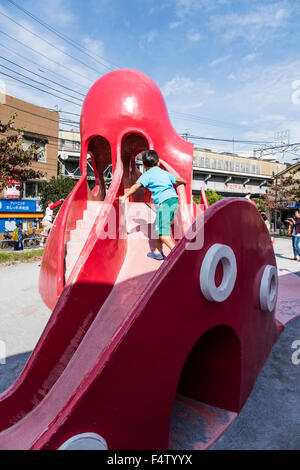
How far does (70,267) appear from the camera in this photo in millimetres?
4238

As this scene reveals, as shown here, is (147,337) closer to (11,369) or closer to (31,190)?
(11,369)

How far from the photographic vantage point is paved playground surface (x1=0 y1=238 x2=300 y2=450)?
2.47 meters

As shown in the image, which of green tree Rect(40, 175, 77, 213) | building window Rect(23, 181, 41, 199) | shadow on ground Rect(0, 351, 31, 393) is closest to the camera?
shadow on ground Rect(0, 351, 31, 393)

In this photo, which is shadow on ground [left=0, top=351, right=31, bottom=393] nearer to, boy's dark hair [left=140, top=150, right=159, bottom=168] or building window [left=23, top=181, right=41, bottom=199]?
boy's dark hair [left=140, top=150, right=159, bottom=168]

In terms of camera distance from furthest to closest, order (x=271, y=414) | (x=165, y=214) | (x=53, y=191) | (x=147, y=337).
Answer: (x=53, y=191) → (x=165, y=214) → (x=271, y=414) → (x=147, y=337)

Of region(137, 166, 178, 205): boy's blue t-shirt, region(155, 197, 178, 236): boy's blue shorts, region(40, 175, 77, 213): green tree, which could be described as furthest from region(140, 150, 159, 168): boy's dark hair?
region(40, 175, 77, 213): green tree

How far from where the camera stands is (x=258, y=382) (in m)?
3.25

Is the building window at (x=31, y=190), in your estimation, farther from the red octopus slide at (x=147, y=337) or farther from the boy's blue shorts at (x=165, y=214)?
the boy's blue shorts at (x=165, y=214)

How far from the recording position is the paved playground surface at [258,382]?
8.11 ft

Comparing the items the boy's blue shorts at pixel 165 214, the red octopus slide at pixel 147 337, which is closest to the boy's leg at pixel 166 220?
the boy's blue shorts at pixel 165 214

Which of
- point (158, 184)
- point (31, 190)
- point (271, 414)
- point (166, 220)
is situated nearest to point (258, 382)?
point (271, 414)

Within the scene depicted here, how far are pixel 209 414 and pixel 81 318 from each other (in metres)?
1.50

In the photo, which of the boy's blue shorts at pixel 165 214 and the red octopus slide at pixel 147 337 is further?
the boy's blue shorts at pixel 165 214
